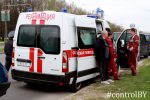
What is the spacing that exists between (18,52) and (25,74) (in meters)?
0.70

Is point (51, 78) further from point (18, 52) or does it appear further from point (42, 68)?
point (18, 52)

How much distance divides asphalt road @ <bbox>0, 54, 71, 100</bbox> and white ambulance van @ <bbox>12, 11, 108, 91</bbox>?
1.18 ft

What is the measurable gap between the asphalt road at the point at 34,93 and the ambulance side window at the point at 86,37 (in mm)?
1500

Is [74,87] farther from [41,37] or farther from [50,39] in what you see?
[41,37]

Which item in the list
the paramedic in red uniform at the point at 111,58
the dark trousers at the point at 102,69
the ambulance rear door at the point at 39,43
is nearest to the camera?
the ambulance rear door at the point at 39,43

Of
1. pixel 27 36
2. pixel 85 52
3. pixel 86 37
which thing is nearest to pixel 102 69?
pixel 85 52

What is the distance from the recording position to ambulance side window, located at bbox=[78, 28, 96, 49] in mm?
10156

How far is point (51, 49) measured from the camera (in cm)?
945

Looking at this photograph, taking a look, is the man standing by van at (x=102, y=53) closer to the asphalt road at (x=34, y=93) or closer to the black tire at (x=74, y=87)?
the black tire at (x=74, y=87)

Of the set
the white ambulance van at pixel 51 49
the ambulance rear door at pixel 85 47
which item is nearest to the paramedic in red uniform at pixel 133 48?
the ambulance rear door at pixel 85 47

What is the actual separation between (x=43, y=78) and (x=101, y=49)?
2.39m

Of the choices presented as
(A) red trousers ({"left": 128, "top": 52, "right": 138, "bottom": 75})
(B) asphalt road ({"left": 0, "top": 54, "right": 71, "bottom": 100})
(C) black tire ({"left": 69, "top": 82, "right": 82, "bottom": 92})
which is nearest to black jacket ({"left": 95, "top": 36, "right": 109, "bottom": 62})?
(C) black tire ({"left": 69, "top": 82, "right": 82, "bottom": 92})

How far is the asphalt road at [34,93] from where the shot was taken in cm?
912

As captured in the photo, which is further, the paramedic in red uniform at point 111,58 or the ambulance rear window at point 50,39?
the paramedic in red uniform at point 111,58
